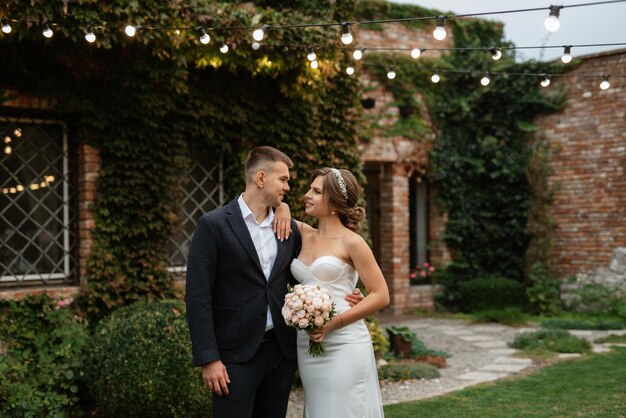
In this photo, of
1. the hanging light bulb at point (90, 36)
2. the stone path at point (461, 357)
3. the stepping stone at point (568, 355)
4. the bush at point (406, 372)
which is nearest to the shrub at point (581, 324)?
the stone path at point (461, 357)

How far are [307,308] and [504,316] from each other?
778cm

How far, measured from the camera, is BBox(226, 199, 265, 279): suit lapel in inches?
123

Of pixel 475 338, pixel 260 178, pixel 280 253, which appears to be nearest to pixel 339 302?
pixel 280 253

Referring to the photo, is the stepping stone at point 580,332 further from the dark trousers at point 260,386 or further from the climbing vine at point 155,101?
the dark trousers at point 260,386

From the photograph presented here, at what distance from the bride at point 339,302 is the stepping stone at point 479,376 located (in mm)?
3497

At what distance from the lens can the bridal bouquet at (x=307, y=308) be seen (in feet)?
9.96

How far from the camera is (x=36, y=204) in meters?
6.08

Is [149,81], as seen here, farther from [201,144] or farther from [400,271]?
[400,271]

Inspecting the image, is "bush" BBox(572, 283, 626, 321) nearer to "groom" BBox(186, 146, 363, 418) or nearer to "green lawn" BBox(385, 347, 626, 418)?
"green lawn" BBox(385, 347, 626, 418)

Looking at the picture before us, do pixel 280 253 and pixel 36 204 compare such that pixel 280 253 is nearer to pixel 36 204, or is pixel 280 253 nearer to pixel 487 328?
pixel 36 204

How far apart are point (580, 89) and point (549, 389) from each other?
259 inches

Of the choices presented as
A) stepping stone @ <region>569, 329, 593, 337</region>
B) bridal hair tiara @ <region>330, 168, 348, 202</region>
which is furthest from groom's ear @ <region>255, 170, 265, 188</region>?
stepping stone @ <region>569, 329, 593, 337</region>

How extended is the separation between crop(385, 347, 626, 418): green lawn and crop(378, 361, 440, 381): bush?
2.19 ft

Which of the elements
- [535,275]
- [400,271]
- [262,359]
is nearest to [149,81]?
[262,359]
